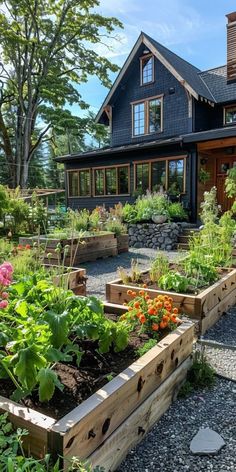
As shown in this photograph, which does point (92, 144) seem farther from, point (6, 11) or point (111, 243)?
point (111, 243)

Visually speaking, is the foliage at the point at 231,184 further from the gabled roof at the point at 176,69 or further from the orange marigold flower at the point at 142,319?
the orange marigold flower at the point at 142,319

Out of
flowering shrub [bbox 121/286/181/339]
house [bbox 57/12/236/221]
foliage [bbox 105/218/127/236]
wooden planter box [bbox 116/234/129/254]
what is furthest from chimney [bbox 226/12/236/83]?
flowering shrub [bbox 121/286/181/339]

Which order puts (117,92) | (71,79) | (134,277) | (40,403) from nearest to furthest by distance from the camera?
1. (40,403)
2. (134,277)
3. (117,92)
4. (71,79)

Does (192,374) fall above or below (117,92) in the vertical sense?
below

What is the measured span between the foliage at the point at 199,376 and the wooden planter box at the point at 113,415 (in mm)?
136

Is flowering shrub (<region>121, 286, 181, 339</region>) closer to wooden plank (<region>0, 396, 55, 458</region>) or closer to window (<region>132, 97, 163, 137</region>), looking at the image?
wooden plank (<region>0, 396, 55, 458</region>)

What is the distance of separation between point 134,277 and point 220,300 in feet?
3.38

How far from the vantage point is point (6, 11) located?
787 inches

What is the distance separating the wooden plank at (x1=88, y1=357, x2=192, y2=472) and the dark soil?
22 centimetres

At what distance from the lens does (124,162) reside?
522 inches

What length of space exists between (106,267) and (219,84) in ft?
33.9

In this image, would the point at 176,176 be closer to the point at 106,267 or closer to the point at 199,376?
the point at 106,267

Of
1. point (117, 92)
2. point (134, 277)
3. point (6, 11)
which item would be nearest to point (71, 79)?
point (6, 11)

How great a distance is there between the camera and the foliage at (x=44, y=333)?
1.47 metres
